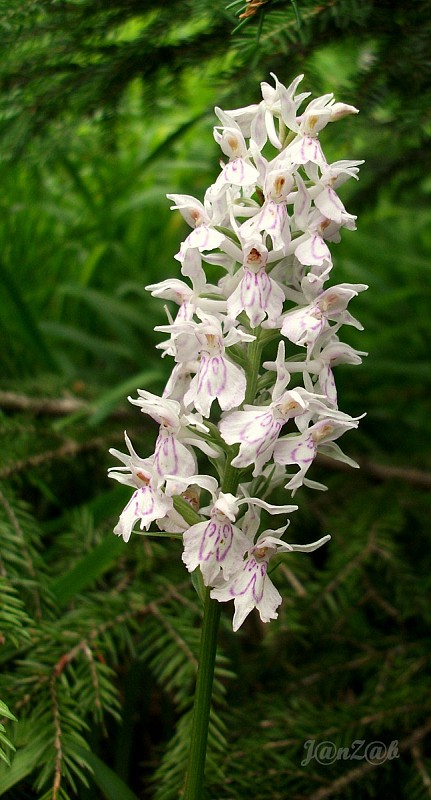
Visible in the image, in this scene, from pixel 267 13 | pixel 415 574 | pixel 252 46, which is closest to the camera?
pixel 252 46

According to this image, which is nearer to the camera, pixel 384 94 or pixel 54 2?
pixel 54 2

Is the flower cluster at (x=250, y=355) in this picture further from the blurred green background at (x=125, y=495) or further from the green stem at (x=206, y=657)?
the blurred green background at (x=125, y=495)

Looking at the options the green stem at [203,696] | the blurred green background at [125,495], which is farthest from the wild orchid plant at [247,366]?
the blurred green background at [125,495]

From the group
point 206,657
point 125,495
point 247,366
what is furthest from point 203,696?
point 125,495

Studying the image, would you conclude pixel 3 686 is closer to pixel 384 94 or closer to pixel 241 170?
pixel 241 170

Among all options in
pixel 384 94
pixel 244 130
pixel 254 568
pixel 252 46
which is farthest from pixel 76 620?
pixel 384 94

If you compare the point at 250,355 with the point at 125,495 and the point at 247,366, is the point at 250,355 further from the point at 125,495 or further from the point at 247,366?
the point at 125,495
